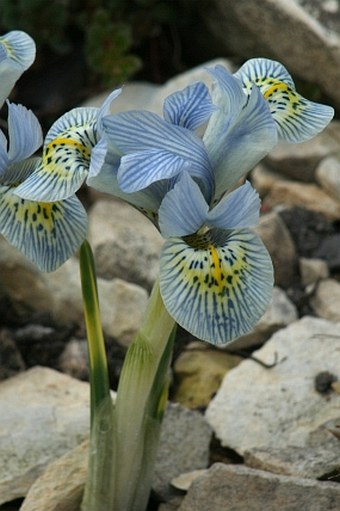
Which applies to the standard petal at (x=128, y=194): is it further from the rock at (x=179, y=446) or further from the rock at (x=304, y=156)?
the rock at (x=304, y=156)

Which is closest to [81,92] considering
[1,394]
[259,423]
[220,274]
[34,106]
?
[34,106]

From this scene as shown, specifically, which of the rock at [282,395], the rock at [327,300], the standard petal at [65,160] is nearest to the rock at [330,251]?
the rock at [327,300]

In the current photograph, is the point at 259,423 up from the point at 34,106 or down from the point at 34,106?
up

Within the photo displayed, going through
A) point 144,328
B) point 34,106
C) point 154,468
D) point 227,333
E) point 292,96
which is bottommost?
point 34,106

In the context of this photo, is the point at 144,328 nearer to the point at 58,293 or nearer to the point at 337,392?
the point at 337,392

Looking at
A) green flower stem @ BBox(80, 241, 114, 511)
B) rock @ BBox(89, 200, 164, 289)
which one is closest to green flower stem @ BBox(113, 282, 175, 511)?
green flower stem @ BBox(80, 241, 114, 511)

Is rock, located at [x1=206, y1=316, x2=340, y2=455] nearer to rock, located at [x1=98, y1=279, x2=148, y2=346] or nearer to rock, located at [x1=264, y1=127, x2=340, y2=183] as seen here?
rock, located at [x1=98, y1=279, x2=148, y2=346]
